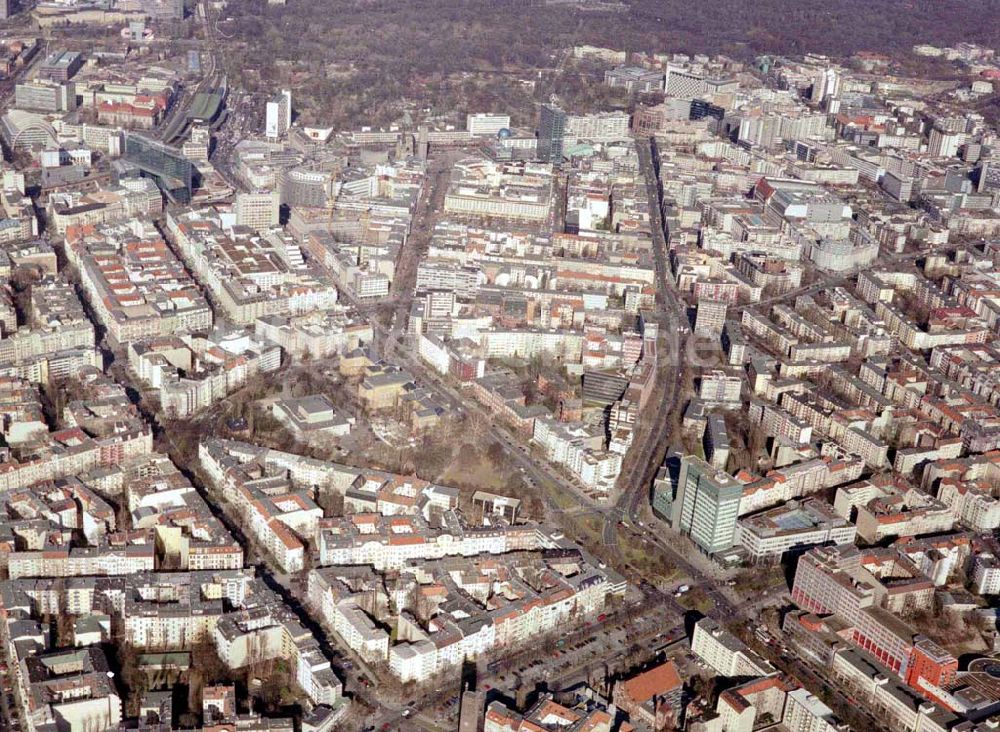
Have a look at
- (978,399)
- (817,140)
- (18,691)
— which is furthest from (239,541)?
(817,140)

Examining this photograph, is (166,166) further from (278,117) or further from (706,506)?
(706,506)

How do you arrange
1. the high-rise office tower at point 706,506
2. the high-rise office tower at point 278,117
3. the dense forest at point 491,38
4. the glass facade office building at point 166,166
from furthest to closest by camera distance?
the dense forest at point 491,38
the high-rise office tower at point 278,117
the glass facade office building at point 166,166
the high-rise office tower at point 706,506

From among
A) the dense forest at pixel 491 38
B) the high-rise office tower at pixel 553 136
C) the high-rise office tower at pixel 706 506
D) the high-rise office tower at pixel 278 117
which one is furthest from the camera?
the dense forest at pixel 491 38

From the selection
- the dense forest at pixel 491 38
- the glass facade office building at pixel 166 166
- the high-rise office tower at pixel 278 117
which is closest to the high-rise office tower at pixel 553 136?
the dense forest at pixel 491 38

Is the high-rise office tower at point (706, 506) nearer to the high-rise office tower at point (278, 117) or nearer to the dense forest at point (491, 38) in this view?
the high-rise office tower at point (278, 117)

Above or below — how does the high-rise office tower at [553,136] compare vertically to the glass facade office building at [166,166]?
above

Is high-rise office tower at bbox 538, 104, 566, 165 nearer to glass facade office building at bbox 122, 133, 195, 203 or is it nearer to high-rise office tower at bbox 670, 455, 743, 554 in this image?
glass facade office building at bbox 122, 133, 195, 203

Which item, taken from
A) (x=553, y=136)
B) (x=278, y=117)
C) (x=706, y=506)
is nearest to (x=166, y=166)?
(x=278, y=117)
